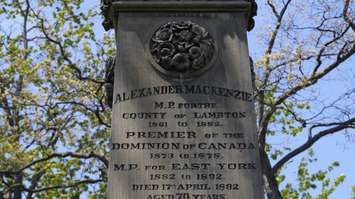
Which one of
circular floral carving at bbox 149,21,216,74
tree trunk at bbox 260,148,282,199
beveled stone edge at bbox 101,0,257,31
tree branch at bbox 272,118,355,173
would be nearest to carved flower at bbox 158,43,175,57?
circular floral carving at bbox 149,21,216,74

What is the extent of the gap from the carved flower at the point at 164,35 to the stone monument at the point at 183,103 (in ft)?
0.05

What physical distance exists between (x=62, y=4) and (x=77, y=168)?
7.07m

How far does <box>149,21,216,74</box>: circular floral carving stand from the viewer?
698 cm

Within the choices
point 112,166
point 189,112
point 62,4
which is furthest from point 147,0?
point 62,4

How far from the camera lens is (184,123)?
266 inches

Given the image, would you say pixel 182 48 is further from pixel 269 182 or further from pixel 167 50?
pixel 269 182

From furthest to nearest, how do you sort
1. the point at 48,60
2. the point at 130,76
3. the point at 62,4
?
the point at 62,4 → the point at 48,60 → the point at 130,76

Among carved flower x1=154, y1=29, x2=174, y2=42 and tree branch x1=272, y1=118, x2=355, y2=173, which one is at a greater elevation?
tree branch x1=272, y1=118, x2=355, y2=173

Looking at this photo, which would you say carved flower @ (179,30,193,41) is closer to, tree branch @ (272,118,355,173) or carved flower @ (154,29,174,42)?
carved flower @ (154,29,174,42)

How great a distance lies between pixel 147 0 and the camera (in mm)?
7367

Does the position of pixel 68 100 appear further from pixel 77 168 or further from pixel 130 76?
pixel 130 76

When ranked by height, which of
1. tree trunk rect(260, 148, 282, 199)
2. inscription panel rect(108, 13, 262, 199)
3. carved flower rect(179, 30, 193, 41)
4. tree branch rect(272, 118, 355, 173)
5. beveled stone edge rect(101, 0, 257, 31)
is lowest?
inscription panel rect(108, 13, 262, 199)

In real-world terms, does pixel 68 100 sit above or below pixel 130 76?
above

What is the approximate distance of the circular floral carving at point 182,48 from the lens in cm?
698
